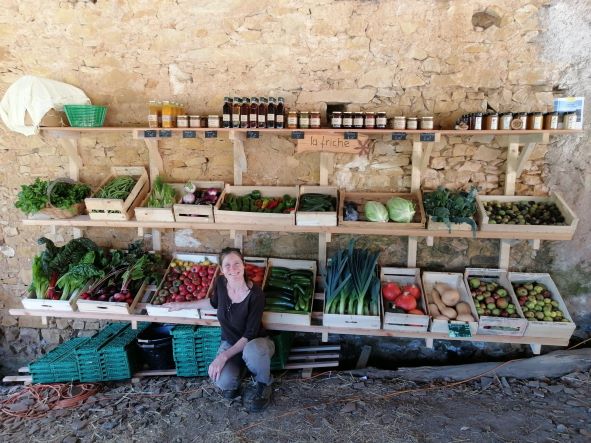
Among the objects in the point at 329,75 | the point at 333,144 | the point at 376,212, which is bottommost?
the point at 376,212

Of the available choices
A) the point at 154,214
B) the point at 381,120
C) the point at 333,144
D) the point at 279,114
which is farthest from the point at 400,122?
the point at 154,214

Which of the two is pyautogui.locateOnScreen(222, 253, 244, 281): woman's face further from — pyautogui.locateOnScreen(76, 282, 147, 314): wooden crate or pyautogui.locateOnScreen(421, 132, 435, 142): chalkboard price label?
pyautogui.locateOnScreen(421, 132, 435, 142): chalkboard price label

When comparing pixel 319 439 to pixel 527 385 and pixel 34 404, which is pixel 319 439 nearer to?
pixel 527 385

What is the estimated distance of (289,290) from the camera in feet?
12.7

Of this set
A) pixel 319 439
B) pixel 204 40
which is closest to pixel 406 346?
pixel 319 439

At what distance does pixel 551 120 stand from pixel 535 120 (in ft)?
0.38

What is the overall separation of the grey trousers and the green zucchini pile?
317 mm

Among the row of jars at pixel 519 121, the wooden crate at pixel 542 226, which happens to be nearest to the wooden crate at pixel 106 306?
the wooden crate at pixel 542 226

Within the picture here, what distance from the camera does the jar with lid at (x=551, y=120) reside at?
3369 mm

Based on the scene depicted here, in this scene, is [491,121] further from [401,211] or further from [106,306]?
[106,306]

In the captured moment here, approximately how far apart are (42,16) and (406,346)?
15.2ft

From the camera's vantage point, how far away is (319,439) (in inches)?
129

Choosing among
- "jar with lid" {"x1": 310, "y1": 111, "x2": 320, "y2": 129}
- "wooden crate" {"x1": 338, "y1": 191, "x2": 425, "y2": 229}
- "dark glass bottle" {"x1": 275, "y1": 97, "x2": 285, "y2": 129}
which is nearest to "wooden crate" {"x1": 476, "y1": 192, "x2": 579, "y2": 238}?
"wooden crate" {"x1": 338, "y1": 191, "x2": 425, "y2": 229}

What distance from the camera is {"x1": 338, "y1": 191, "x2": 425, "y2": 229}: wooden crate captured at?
142 inches
